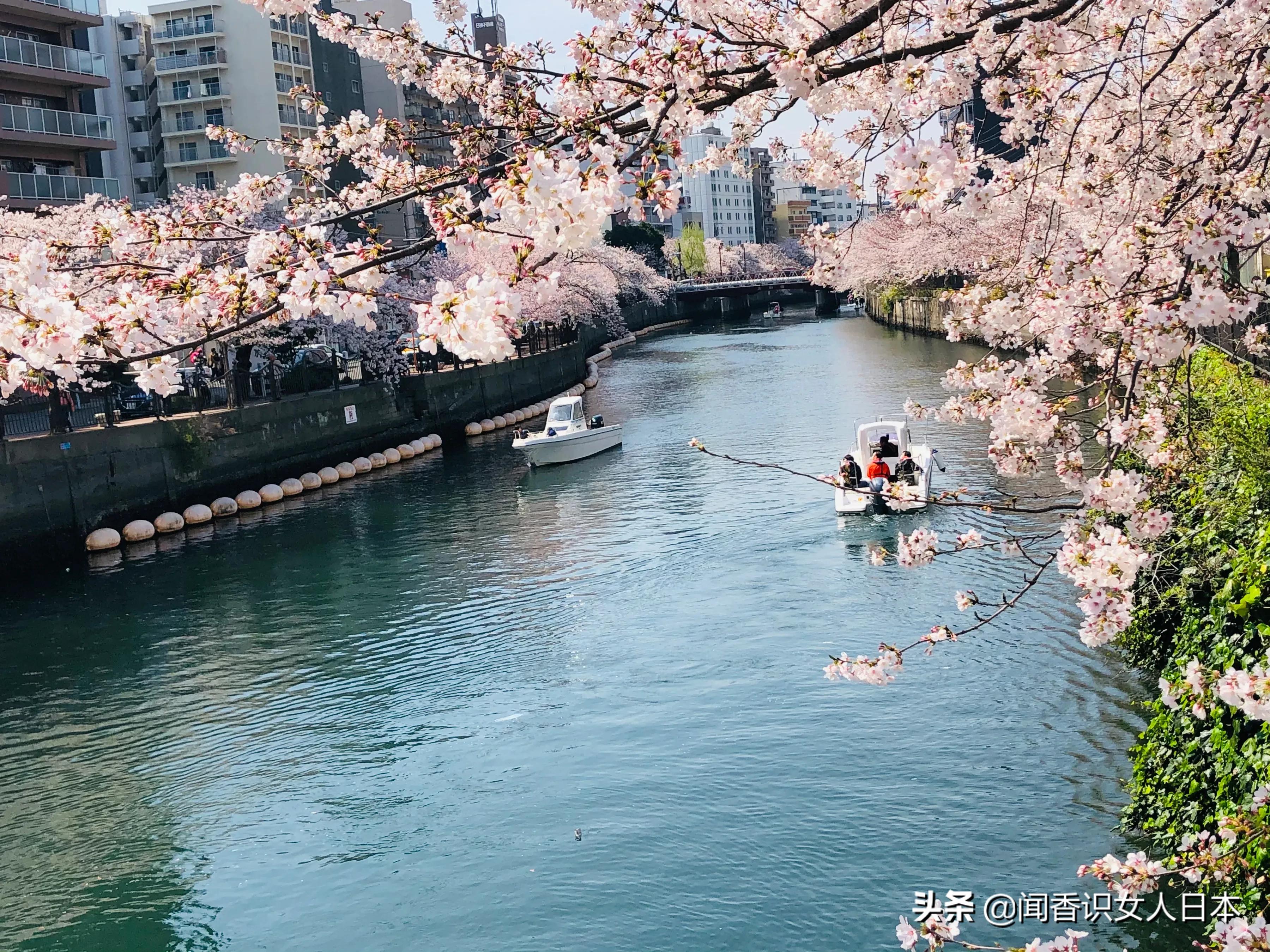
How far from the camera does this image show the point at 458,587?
19703 mm

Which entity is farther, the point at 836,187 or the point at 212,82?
the point at 212,82

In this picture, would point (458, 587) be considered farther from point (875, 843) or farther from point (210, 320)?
point (210, 320)

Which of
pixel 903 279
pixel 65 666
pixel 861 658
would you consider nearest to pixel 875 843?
pixel 861 658

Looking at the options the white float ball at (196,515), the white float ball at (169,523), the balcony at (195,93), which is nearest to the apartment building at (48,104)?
the white float ball at (196,515)

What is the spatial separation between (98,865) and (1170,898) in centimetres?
896

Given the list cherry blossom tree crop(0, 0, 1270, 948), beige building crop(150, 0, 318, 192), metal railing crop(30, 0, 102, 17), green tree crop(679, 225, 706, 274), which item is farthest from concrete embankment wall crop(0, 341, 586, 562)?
green tree crop(679, 225, 706, 274)

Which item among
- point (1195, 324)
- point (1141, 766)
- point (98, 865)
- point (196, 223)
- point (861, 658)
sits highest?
point (196, 223)

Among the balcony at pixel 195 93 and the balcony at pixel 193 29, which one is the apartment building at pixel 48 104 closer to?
the balcony at pixel 195 93

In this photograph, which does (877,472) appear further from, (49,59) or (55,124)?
(49,59)

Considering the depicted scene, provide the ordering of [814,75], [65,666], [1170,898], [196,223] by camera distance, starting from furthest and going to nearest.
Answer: [65,666] < [1170,898] < [196,223] < [814,75]

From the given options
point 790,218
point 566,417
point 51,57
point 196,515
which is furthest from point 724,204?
point 196,515

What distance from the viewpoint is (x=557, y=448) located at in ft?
101

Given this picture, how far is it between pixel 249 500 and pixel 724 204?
14467cm

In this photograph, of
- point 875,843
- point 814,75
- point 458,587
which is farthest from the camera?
point 458,587
